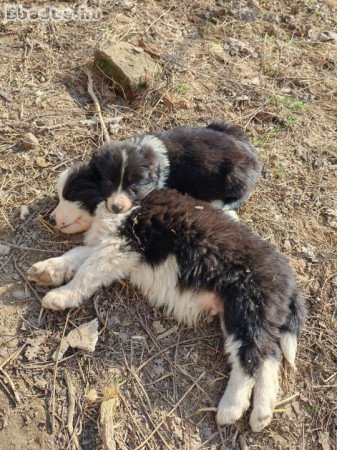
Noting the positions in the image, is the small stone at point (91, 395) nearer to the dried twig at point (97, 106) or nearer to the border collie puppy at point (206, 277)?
the border collie puppy at point (206, 277)

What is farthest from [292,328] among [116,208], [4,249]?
[4,249]

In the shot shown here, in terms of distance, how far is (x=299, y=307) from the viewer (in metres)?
3.81

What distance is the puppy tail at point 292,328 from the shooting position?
12.1 ft

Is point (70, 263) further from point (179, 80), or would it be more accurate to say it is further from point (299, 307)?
point (179, 80)

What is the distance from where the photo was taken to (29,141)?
4680 mm

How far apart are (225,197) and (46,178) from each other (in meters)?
1.62

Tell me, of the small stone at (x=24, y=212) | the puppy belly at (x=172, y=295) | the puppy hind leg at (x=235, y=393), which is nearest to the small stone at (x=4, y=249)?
the small stone at (x=24, y=212)

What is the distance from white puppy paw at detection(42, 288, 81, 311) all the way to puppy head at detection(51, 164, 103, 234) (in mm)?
650

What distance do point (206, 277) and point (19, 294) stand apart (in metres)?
1.40

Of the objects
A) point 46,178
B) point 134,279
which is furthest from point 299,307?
point 46,178

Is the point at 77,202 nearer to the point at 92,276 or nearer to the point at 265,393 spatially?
the point at 92,276

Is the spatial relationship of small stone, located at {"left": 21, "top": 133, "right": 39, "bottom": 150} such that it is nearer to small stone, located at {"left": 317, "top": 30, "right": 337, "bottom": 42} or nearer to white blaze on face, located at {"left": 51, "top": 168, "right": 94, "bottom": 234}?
white blaze on face, located at {"left": 51, "top": 168, "right": 94, "bottom": 234}

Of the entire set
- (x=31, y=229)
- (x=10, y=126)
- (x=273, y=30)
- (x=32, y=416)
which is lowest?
(x=32, y=416)

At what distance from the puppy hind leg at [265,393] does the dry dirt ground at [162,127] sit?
0.40 ft
